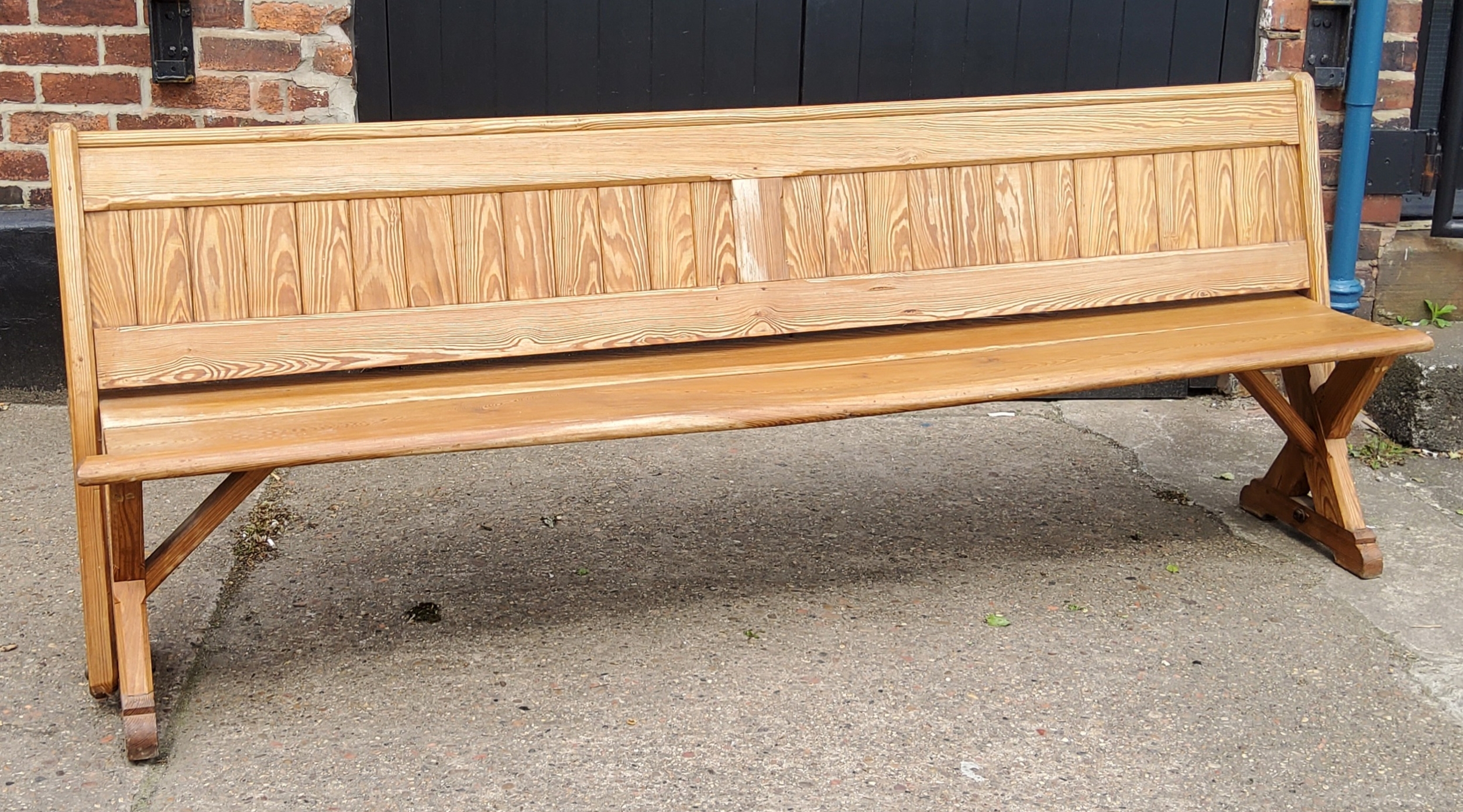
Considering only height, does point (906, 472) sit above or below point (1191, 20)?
below

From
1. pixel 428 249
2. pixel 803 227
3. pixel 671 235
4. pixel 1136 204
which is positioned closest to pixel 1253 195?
pixel 1136 204

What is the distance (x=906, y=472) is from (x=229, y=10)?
2234 mm

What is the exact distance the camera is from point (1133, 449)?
3883mm

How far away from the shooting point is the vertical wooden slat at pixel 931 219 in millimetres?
3023

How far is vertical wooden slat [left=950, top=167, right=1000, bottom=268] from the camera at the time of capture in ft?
10.0

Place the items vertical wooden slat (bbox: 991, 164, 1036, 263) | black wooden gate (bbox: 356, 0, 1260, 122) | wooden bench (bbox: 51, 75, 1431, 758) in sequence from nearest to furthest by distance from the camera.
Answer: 1. wooden bench (bbox: 51, 75, 1431, 758)
2. vertical wooden slat (bbox: 991, 164, 1036, 263)
3. black wooden gate (bbox: 356, 0, 1260, 122)

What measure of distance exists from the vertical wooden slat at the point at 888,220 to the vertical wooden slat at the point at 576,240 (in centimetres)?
61

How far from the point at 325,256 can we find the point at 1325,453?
2.24 metres

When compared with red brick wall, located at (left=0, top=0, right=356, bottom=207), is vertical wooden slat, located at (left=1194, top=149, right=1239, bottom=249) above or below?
below

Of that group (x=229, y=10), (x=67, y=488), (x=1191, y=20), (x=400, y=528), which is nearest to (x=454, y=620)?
(x=400, y=528)

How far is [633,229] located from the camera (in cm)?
284

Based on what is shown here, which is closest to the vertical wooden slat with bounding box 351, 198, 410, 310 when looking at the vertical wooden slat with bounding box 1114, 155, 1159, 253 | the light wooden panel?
the light wooden panel

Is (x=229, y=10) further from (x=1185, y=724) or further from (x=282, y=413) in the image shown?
(x=1185, y=724)

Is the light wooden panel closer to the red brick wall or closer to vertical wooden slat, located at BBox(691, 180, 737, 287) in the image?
vertical wooden slat, located at BBox(691, 180, 737, 287)
